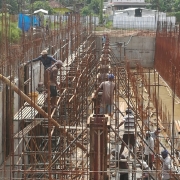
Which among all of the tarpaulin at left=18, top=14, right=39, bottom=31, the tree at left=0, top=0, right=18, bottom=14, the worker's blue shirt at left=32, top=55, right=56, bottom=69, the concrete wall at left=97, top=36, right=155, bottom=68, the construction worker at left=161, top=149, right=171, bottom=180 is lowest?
the construction worker at left=161, top=149, right=171, bottom=180

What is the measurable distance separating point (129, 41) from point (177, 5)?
37.2 ft

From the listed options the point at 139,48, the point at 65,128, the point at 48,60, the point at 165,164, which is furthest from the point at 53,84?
the point at 139,48

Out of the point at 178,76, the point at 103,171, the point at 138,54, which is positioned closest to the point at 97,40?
the point at 138,54

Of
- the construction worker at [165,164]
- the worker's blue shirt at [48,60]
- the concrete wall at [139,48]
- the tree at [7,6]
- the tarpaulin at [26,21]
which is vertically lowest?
the construction worker at [165,164]

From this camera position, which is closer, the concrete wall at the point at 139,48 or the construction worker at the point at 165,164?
the construction worker at the point at 165,164

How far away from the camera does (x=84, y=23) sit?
94.2 feet

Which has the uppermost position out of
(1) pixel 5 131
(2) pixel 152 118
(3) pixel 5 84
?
(3) pixel 5 84

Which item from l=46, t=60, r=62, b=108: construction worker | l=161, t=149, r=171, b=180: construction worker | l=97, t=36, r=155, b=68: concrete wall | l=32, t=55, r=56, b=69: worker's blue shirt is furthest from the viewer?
l=97, t=36, r=155, b=68: concrete wall

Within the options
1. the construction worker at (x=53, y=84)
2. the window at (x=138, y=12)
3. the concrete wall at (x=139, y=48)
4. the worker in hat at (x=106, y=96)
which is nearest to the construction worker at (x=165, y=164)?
the worker in hat at (x=106, y=96)

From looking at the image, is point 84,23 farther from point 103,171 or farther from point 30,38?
point 103,171

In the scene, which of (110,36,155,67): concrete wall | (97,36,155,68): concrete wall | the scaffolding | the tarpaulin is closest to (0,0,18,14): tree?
the scaffolding

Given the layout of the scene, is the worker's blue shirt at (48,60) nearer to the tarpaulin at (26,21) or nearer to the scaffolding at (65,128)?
the scaffolding at (65,128)

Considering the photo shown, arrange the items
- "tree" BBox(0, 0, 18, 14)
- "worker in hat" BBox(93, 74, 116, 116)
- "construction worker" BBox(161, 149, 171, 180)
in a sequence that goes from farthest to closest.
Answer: "worker in hat" BBox(93, 74, 116, 116) → "tree" BBox(0, 0, 18, 14) → "construction worker" BBox(161, 149, 171, 180)

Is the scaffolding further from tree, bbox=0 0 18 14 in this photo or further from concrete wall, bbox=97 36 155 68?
concrete wall, bbox=97 36 155 68
